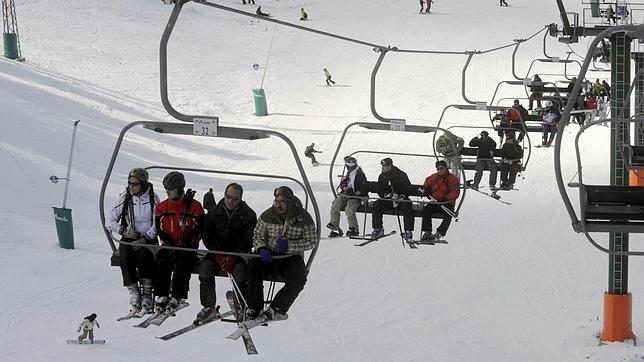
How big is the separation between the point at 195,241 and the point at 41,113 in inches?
698

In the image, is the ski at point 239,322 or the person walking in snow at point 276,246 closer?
the ski at point 239,322

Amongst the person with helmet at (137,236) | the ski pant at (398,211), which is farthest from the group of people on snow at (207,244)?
the ski pant at (398,211)

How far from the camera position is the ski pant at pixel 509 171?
1831 centimetres

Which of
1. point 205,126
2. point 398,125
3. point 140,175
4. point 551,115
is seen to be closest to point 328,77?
point 551,115

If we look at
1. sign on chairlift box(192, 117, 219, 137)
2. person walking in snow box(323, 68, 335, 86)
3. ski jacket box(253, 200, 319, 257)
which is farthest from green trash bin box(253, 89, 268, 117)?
sign on chairlift box(192, 117, 219, 137)

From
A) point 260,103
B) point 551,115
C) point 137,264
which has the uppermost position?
point 260,103

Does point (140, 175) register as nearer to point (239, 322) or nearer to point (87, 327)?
point (239, 322)

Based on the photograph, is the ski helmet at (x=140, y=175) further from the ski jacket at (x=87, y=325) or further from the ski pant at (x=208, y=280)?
the ski jacket at (x=87, y=325)

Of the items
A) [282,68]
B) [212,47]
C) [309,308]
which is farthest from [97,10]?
[309,308]

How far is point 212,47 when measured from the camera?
37.8 meters

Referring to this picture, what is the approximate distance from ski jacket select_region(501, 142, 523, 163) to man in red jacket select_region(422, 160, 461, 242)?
5076 millimetres

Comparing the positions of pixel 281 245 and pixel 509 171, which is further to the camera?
pixel 509 171

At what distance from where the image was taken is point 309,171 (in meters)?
24.2

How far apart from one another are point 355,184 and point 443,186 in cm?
108
